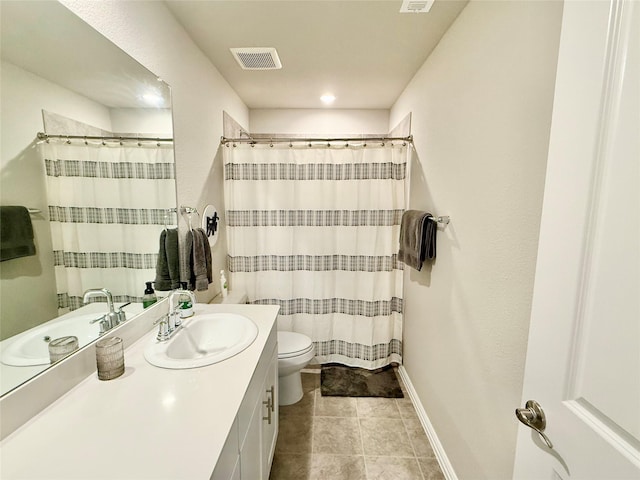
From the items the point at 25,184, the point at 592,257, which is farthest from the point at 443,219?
the point at 25,184

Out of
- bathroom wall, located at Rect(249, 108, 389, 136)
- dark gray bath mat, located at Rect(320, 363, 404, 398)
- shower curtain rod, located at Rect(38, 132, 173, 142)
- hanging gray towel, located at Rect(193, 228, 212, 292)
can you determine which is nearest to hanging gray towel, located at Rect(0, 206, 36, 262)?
shower curtain rod, located at Rect(38, 132, 173, 142)

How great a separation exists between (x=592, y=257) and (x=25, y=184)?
138cm

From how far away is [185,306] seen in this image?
1.44 m

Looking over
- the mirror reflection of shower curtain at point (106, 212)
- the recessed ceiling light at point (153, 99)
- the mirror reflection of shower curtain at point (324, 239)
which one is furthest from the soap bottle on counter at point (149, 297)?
the mirror reflection of shower curtain at point (324, 239)

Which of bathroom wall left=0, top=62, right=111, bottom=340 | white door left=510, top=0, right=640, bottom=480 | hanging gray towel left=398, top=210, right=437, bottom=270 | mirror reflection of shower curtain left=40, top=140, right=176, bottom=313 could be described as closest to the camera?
white door left=510, top=0, right=640, bottom=480

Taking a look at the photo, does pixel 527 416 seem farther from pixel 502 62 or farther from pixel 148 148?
pixel 148 148

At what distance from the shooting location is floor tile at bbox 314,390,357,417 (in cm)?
196

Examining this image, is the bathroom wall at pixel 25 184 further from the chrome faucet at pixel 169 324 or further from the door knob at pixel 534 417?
the door knob at pixel 534 417

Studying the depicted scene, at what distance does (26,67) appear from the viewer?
79 cm

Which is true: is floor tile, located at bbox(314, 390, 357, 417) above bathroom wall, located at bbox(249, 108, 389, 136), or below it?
below

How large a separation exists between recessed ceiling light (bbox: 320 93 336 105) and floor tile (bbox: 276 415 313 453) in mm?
2682

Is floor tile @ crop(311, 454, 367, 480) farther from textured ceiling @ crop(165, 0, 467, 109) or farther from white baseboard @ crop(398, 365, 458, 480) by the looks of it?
textured ceiling @ crop(165, 0, 467, 109)

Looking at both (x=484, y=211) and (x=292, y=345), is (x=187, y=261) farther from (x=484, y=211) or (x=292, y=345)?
(x=484, y=211)

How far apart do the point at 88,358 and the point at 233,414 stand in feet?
1.92
